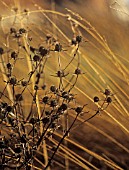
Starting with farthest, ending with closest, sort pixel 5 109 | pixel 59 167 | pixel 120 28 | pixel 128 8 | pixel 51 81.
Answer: pixel 120 28
pixel 128 8
pixel 51 81
pixel 59 167
pixel 5 109

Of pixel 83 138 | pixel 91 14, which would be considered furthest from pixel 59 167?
pixel 91 14

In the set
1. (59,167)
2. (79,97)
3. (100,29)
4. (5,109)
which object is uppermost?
(100,29)

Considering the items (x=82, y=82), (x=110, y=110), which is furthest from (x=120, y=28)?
(x=110, y=110)

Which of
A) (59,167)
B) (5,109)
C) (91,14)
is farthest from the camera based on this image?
(91,14)

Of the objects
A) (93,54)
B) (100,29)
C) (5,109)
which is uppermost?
(100,29)

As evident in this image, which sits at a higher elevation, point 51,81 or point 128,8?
point 128,8

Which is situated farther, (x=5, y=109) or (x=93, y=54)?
(x=93, y=54)

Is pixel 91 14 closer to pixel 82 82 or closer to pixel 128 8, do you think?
pixel 128 8

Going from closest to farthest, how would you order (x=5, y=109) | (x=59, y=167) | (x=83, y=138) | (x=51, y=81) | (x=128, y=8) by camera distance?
(x=5, y=109) → (x=59, y=167) → (x=83, y=138) → (x=51, y=81) → (x=128, y=8)

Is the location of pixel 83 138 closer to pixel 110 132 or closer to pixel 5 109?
pixel 110 132
